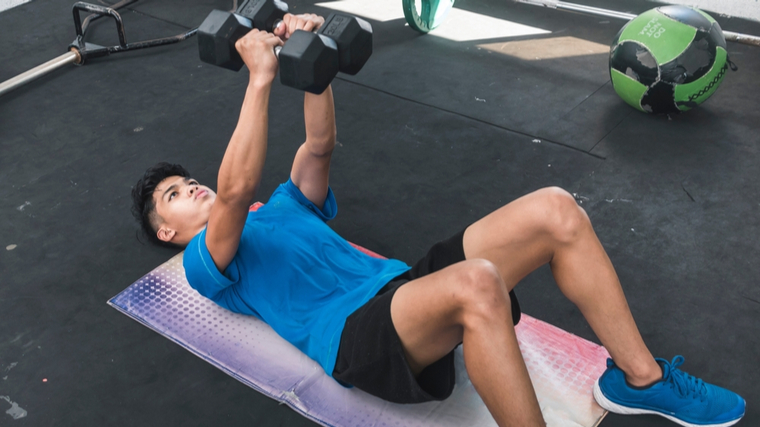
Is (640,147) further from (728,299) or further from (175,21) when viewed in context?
(175,21)

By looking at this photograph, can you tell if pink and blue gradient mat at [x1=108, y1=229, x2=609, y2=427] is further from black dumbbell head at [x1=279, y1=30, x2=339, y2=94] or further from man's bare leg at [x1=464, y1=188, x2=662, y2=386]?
black dumbbell head at [x1=279, y1=30, x2=339, y2=94]

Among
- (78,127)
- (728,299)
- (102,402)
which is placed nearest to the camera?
(102,402)

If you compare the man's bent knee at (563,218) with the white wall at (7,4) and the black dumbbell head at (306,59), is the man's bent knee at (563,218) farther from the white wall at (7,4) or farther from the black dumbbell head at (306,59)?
the white wall at (7,4)

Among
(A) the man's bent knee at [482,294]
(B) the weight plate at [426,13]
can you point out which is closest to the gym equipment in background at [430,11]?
(B) the weight plate at [426,13]

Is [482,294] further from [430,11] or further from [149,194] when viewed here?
[430,11]

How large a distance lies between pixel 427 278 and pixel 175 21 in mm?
3493

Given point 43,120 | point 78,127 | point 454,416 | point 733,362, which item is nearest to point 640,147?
point 733,362

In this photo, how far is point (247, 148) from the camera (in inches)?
60.6

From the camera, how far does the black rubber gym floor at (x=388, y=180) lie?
191cm

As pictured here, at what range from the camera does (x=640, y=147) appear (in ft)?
9.36

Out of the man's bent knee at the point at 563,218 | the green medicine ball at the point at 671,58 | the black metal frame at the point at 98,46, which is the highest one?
the man's bent knee at the point at 563,218

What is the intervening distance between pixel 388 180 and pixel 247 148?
124 cm

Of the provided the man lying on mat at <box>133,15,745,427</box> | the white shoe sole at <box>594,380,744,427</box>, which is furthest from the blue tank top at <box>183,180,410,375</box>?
the white shoe sole at <box>594,380,744,427</box>

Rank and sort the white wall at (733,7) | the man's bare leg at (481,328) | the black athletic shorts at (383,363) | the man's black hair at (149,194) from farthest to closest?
the white wall at (733,7), the man's black hair at (149,194), the black athletic shorts at (383,363), the man's bare leg at (481,328)
